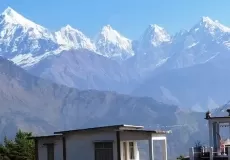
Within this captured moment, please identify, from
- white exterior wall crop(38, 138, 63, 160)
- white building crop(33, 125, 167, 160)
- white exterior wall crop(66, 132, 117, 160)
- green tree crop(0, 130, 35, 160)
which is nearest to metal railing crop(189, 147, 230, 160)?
white building crop(33, 125, 167, 160)

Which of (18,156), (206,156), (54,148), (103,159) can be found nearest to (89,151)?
(103,159)

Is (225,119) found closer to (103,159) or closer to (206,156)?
(206,156)

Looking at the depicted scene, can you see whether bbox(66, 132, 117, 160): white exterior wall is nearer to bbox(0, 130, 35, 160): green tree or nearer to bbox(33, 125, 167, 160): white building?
bbox(33, 125, 167, 160): white building

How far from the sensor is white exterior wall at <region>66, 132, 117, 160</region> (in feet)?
123

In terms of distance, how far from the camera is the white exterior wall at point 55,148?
40713 mm

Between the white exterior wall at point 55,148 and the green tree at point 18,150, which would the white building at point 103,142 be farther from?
the green tree at point 18,150

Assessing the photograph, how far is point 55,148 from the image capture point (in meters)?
41.2

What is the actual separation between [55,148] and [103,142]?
16.4 feet

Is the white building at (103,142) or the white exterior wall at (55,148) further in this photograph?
the white exterior wall at (55,148)

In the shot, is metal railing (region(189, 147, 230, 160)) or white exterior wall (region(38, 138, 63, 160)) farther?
white exterior wall (region(38, 138, 63, 160))

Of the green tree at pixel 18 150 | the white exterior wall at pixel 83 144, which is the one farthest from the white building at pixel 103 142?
the green tree at pixel 18 150

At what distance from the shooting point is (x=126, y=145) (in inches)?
1485

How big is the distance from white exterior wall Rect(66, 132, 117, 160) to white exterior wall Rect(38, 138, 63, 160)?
117cm

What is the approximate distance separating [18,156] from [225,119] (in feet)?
87.6
